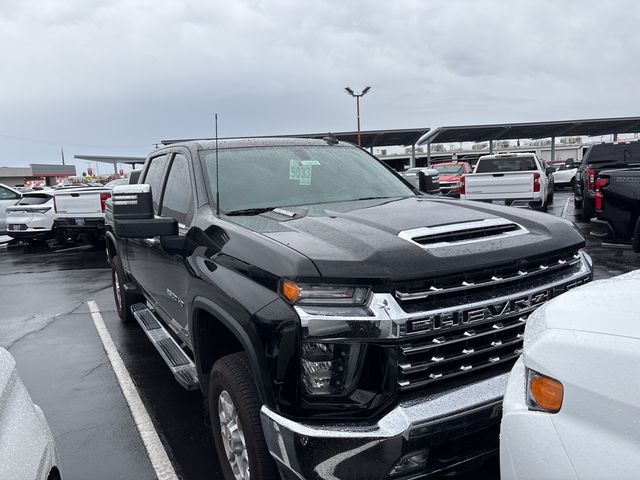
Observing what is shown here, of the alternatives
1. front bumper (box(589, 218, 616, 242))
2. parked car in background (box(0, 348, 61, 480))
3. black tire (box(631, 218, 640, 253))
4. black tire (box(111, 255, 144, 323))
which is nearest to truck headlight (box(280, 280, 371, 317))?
parked car in background (box(0, 348, 61, 480))

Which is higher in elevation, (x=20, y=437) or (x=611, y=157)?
(x=611, y=157)

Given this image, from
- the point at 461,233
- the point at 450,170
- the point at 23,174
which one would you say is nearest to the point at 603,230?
the point at 461,233

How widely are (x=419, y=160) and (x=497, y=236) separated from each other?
7391 centimetres

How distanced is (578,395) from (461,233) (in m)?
1.14

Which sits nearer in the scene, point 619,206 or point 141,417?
point 141,417

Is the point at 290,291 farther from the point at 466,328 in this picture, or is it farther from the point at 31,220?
the point at 31,220

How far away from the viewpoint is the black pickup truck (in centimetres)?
717

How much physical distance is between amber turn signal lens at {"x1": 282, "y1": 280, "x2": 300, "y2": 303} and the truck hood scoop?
61 centimetres

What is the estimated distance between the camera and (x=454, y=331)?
2273 millimetres

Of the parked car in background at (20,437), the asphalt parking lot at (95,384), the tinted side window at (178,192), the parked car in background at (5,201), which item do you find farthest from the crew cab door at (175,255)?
the parked car in background at (5,201)

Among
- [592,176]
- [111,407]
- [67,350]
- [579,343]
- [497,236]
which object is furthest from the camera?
[592,176]

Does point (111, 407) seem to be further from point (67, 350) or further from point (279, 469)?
point (279, 469)

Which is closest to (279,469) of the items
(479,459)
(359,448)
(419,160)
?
(359,448)

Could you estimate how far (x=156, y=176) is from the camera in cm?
472
